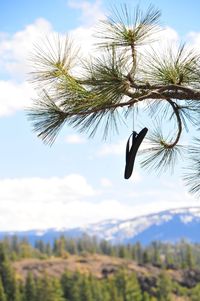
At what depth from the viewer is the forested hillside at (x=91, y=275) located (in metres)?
84.8

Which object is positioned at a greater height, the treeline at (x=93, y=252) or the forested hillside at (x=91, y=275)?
the treeline at (x=93, y=252)

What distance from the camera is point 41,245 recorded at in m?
146

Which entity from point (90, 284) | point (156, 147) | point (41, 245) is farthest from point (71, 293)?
point (156, 147)

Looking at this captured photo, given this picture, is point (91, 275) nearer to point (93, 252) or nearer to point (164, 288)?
point (164, 288)

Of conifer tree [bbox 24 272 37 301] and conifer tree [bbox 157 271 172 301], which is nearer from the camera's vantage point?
conifer tree [bbox 24 272 37 301]

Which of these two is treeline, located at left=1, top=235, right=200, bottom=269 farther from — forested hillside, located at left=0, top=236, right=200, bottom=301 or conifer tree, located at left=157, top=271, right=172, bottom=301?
conifer tree, located at left=157, top=271, right=172, bottom=301

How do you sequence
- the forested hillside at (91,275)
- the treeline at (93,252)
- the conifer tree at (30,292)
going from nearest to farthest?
the conifer tree at (30,292), the forested hillside at (91,275), the treeline at (93,252)

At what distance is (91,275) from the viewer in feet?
339

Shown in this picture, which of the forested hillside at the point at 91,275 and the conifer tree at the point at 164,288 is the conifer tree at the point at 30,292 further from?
the conifer tree at the point at 164,288

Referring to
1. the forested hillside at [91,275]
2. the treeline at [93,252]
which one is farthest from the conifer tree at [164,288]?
the treeline at [93,252]

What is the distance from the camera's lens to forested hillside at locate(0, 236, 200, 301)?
278ft

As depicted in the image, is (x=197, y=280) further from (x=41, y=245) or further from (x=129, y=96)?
(x=129, y=96)

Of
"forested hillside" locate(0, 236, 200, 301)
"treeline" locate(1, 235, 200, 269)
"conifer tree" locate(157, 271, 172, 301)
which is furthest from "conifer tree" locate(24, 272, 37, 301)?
"treeline" locate(1, 235, 200, 269)

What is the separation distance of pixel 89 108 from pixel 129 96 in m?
0.26
